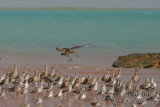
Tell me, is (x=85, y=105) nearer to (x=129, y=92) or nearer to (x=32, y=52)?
(x=129, y=92)

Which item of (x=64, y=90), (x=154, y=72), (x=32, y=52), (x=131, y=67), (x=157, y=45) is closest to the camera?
(x=64, y=90)

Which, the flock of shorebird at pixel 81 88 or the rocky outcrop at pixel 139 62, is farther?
the rocky outcrop at pixel 139 62

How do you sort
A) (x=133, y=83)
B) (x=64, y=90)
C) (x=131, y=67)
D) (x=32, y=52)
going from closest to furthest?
(x=64, y=90)
(x=133, y=83)
(x=131, y=67)
(x=32, y=52)

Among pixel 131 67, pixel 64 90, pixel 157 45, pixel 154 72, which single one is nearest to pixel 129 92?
pixel 64 90

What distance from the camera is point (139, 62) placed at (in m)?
27.1

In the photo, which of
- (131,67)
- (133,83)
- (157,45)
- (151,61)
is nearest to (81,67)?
(131,67)

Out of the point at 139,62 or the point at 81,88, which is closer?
the point at 81,88

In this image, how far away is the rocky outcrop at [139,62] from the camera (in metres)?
26.4

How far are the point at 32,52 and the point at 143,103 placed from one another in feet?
70.3

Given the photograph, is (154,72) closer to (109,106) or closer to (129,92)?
(129,92)

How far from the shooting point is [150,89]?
18.5m

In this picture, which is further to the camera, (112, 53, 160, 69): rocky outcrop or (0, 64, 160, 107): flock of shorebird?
(112, 53, 160, 69): rocky outcrop

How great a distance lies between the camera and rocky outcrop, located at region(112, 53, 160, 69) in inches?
1040

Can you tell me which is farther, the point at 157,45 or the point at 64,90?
the point at 157,45
